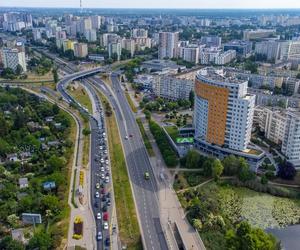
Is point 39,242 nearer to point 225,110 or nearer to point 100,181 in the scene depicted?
point 100,181

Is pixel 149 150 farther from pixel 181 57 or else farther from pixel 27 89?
pixel 181 57

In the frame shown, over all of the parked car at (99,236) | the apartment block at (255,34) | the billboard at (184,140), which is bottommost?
the parked car at (99,236)

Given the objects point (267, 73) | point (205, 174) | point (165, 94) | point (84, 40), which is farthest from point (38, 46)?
point (205, 174)

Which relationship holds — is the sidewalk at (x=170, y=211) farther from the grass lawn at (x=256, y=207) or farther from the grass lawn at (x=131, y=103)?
the grass lawn at (x=131, y=103)

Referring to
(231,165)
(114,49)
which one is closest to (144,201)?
(231,165)

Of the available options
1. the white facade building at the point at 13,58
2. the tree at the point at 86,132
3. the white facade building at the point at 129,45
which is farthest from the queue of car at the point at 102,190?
the white facade building at the point at 129,45

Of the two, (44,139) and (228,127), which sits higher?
(228,127)

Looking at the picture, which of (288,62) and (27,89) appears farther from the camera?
(288,62)
